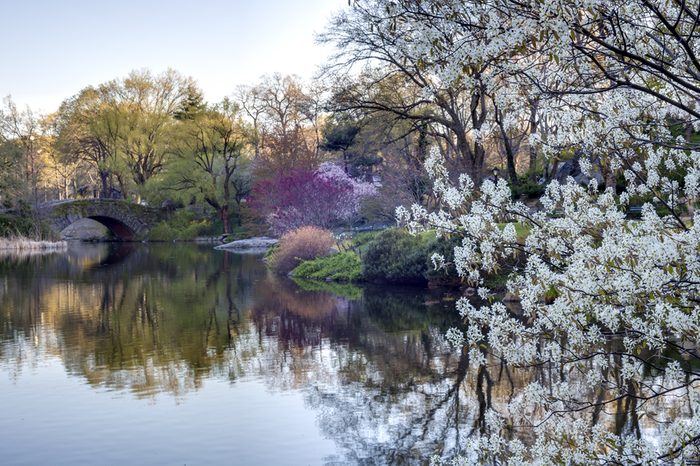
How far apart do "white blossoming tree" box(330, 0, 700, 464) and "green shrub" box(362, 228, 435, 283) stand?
15212 mm

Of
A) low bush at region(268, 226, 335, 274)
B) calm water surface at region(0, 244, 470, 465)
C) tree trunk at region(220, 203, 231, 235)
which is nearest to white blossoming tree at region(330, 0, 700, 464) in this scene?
calm water surface at region(0, 244, 470, 465)

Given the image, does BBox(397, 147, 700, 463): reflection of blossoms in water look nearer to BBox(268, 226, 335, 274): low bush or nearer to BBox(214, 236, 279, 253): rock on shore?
BBox(268, 226, 335, 274): low bush

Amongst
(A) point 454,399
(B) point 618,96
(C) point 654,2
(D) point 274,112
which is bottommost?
(A) point 454,399

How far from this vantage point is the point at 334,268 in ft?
80.0

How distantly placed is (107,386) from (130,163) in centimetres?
4802

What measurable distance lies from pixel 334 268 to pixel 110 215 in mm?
31110

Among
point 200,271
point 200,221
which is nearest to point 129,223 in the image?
point 200,221

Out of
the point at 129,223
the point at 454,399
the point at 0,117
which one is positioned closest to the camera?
the point at 454,399

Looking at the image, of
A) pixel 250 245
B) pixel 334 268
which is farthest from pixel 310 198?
pixel 334 268

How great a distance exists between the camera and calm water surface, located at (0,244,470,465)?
7.93 m

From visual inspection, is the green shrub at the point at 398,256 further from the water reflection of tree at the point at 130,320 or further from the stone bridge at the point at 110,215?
the stone bridge at the point at 110,215

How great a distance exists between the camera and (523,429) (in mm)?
7785

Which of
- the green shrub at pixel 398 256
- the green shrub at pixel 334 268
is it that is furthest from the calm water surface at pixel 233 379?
the green shrub at pixel 334 268

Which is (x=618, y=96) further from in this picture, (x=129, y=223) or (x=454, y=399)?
(x=129, y=223)
